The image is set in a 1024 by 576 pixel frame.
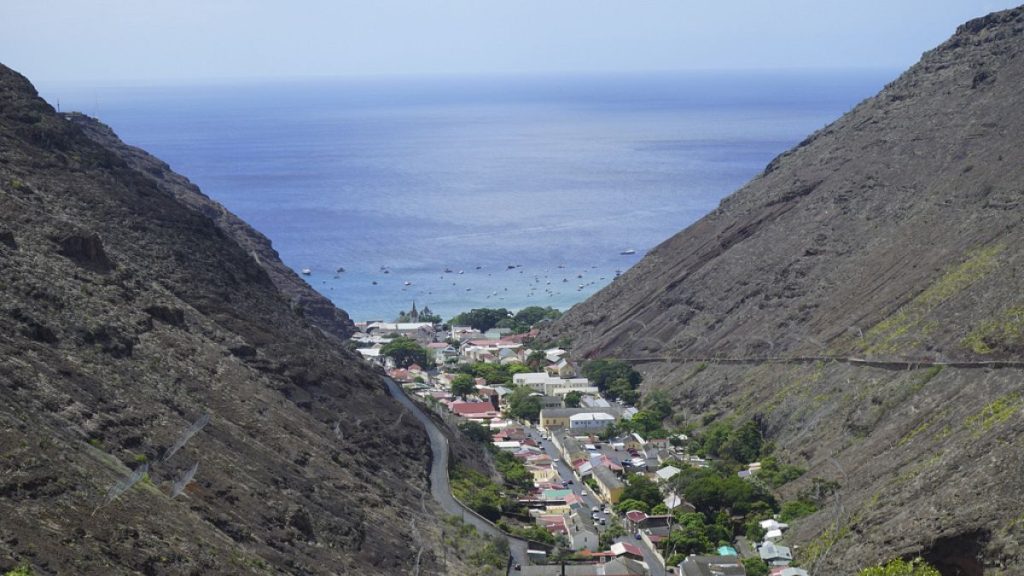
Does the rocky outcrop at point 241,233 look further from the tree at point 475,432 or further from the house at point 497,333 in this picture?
the tree at point 475,432

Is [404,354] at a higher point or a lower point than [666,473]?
higher

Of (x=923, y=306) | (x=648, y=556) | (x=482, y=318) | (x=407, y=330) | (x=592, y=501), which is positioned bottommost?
(x=648, y=556)

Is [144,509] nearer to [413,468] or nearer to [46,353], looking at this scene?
[46,353]

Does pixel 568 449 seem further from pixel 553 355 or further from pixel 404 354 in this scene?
pixel 404 354

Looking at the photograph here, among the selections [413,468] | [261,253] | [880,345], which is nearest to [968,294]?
[880,345]

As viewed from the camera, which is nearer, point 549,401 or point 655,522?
point 655,522

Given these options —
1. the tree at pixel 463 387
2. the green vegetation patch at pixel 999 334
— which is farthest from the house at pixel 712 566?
the tree at pixel 463 387

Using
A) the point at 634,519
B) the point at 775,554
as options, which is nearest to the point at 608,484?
the point at 634,519
